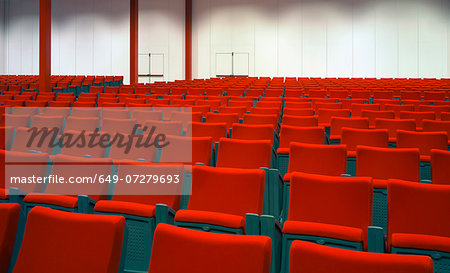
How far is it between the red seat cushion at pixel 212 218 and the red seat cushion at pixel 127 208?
0.50 feet

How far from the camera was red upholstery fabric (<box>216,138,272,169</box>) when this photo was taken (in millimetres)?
3162

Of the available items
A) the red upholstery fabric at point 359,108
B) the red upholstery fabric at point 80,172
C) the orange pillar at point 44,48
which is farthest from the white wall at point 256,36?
the red upholstery fabric at point 80,172

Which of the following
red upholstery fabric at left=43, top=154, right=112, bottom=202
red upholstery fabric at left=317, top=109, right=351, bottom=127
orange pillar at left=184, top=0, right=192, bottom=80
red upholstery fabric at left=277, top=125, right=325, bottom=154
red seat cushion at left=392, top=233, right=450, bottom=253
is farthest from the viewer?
orange pillar at left=184, top=0, right=192, bottom=80

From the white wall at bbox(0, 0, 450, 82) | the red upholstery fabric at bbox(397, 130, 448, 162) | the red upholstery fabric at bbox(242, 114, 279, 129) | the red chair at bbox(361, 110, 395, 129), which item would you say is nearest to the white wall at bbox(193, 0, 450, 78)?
the white wall at bbox(0, 0, 450, 82)

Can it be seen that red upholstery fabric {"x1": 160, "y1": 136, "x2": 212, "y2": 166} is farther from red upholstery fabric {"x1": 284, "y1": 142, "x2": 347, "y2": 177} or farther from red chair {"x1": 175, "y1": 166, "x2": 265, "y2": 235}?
red chair {"x1": 175, "y1": 166, "x2": 265, "y2": 235}

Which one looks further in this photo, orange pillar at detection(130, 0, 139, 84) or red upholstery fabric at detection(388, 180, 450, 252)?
orange pillar at detection(130, 0, 139, 84)

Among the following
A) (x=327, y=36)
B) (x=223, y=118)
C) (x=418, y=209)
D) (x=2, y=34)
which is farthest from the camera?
(x=2, y=34)

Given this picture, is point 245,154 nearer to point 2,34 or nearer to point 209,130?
point 209,130

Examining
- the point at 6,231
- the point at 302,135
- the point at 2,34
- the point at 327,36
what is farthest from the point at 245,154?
the point at 2,34

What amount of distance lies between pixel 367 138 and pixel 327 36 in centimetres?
1451

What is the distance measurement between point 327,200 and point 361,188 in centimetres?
18

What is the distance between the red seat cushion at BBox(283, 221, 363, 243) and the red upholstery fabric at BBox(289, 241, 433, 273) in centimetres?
57

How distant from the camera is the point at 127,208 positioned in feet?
6.77

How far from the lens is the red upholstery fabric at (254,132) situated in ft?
13.1
